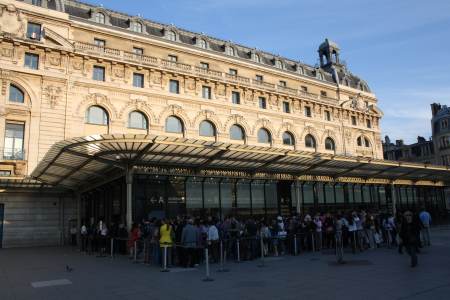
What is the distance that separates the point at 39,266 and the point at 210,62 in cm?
2831

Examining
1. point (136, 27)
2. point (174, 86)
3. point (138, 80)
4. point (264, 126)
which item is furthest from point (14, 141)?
point (264, 126)

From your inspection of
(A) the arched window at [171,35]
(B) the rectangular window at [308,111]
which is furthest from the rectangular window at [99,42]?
(B) the rectangular window at [308,111]

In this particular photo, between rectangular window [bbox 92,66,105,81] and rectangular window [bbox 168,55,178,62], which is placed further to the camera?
rectangular window [bbox 168,55,178,62]

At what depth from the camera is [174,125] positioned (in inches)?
1348

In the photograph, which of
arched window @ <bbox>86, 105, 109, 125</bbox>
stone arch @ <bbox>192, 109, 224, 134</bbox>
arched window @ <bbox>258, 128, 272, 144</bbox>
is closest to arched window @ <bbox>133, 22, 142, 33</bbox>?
arched window @ <bbox>86, 105, 109, 125</bbox>

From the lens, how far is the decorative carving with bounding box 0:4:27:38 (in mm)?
27703

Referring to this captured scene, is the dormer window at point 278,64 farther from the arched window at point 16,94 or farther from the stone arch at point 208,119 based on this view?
the arched window at point 16,94

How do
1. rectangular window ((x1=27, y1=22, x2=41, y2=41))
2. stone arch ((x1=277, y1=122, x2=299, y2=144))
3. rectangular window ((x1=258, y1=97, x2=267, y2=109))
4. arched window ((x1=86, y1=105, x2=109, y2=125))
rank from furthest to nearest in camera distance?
stone arch ((x1=277, y1=122, x2=299, y2=144))
rectangular window ((x1=258, y1=97, x2=267, y2=109))
arched window ((x1=86, y1=105, x2=109, y2=125))
rectangular window ((x1=27, y1=22, x2=41, y2=41))

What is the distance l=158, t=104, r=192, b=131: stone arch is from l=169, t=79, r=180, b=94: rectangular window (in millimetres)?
1479

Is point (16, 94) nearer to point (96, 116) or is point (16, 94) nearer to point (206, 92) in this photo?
point (96, 116)

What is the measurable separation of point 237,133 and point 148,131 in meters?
9.64

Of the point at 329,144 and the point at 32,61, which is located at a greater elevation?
the point at 32,61

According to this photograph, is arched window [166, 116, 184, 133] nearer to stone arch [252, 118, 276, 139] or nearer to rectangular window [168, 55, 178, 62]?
rectangular window [168, 55, 178, 62]

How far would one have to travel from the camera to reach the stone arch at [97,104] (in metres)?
29.8
